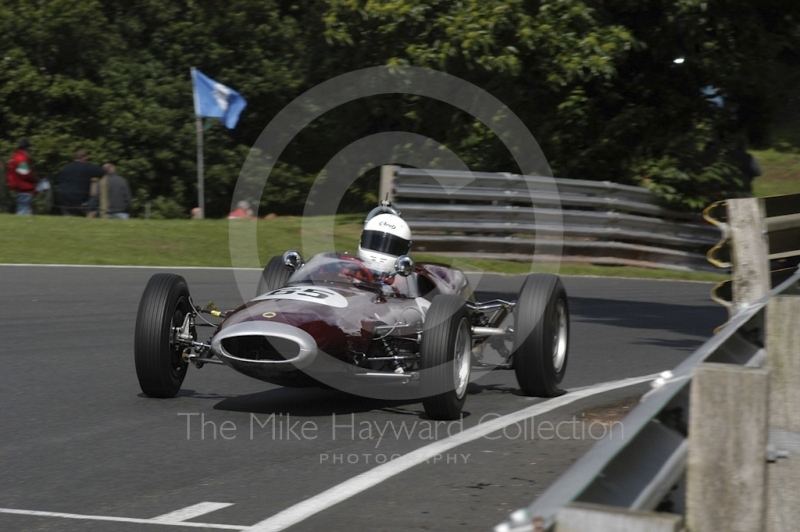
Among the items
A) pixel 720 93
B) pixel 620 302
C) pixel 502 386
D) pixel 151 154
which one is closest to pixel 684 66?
pixel 720 93

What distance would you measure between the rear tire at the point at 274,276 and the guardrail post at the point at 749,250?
3.29 meters

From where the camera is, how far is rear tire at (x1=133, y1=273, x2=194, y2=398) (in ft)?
24.7

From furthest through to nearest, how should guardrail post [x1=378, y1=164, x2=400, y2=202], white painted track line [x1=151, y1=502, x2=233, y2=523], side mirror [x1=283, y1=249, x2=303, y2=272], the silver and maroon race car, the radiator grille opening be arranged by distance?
1. guardrail post [x1=378, y1=164, x2=400, y2=202]
2. side mirror [x1=283, y1=249, x2=303, y2=272]
3. the silver and maroon race car
4. the radiator grille opening
5. white painted track line [x1=151, y1=502, x2=233, y2=523]

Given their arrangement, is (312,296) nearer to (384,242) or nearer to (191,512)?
(384,242)

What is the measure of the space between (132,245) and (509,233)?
244 inches

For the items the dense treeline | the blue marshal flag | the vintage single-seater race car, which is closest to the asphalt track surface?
the vintage single-seater race car

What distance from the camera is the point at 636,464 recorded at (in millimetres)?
2768

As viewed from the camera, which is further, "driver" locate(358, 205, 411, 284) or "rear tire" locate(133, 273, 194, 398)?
"driver" locate(358, 205, 411, 284)

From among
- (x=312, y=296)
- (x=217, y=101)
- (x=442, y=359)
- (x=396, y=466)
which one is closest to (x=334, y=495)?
(x=396, y=466)

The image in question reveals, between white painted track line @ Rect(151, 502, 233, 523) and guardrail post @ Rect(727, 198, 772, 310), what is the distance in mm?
4205

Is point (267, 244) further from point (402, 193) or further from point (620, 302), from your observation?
point (620, 302)

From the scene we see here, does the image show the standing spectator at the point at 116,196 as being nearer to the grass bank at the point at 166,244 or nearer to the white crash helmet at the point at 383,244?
the grass bank at the point at 166,244

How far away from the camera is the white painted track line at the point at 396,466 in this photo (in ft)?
16.4

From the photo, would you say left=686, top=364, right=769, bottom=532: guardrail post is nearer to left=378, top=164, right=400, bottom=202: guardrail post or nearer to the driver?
the driver
